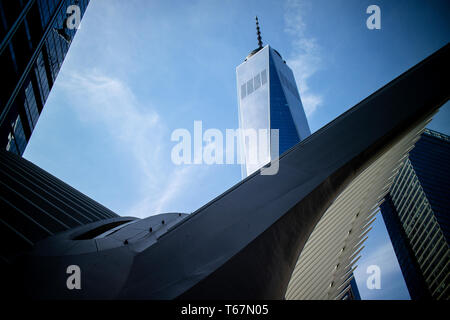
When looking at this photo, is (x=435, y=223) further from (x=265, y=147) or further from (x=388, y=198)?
(x=265, y=147)

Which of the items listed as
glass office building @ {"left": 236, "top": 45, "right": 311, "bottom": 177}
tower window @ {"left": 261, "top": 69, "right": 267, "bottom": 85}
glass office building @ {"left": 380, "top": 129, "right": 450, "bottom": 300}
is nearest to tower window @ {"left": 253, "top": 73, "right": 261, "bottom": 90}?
glass office building @ {"left": 236, "top": 45, "right": 311, "bottom": 177}

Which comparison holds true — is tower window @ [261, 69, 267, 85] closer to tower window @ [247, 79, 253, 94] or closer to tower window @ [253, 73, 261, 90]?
tower window @ [253, 73, 261, 90]

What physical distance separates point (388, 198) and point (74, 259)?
425 feet

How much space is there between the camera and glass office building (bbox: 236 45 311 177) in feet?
343

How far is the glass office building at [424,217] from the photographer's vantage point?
Answer: 7544 centimetres

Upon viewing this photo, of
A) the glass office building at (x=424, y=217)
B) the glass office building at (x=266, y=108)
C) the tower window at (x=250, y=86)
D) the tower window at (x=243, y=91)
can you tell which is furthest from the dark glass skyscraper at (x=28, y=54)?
the glass office building at (x=424, y=217)

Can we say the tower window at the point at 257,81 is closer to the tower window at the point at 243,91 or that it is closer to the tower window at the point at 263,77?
the tower window at the point at 263,77

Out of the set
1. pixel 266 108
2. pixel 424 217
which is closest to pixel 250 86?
pixel 266 108

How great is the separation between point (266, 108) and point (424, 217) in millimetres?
77813

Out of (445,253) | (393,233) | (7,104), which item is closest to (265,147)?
(393,233)

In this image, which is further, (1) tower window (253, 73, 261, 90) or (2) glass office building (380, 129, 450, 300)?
(1) tower window (253, 73, 261, 90)

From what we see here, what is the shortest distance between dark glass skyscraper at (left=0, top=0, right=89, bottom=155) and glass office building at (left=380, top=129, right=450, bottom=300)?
4407 inches

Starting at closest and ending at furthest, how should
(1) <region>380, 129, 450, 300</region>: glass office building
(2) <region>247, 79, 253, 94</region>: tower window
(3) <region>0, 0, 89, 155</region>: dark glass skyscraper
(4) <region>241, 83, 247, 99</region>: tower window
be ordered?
1. (3) <region>0, 0, 89, 155</region>: dark glass skyscraper
2. (1) <region>380, 129, 450, 300</region>: glass office building
3. (2) <region>247, 79, 253, 94</region>: tower window
4. (4) <region>241, 83, 247, 99</region>: tower window

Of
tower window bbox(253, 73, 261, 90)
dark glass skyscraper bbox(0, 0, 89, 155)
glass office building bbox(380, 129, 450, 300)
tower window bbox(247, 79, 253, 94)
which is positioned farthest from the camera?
tower window bbox(247, 79, 253, 94)
